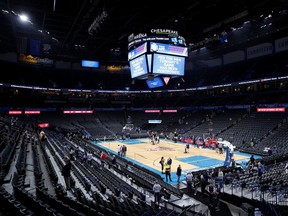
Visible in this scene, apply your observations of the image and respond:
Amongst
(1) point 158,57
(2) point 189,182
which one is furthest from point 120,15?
(2) point 189,182

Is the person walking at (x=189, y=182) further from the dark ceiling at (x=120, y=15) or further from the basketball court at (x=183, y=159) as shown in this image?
the dark ceiling at (x=120, y=15)

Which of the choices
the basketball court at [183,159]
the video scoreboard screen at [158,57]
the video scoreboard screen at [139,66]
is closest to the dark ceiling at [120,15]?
the video scoreboard screen at [158,57]

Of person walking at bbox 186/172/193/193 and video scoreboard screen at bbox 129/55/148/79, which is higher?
video scoreboard screen at bbox 129/55/148/79

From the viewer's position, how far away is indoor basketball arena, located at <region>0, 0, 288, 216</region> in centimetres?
1038

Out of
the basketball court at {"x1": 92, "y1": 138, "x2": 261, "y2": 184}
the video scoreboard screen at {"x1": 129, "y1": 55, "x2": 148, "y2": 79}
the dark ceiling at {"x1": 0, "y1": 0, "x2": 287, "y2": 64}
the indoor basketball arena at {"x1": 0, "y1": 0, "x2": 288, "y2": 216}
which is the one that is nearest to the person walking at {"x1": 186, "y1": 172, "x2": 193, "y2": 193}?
the indoor basketball arena at {"x1": 0, "y1": 0, "x2": 288, "y2": 216}

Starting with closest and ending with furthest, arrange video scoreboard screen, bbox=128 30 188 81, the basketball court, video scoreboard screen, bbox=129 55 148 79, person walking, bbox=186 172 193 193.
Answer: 1. person walking, bbox=186 172 193 193
2. video scoreboard screen, bbox=128 30 188 81
3. video scoreboard screen, bbox=129 55 148 79
4. the basketball court

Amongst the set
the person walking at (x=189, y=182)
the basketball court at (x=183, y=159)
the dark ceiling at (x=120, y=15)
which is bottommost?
the basketball court at (x=183, y=159)

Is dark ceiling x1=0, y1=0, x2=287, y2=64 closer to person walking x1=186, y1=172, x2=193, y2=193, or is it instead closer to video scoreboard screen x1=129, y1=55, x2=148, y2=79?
video scoreboard screen x1=129, y1=55, x2=148, y2=79

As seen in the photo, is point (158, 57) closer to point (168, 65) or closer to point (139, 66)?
point (168, 65)

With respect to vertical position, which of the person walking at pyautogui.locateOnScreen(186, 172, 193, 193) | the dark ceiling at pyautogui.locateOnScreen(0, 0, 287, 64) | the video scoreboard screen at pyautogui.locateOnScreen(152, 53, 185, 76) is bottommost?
the person walking at pyautogui.locateOnScreen(186, 172, 193, 193)

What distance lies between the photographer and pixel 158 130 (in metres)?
49.9

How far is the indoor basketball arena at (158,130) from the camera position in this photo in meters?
10.4

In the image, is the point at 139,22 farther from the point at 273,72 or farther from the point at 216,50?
the point at 273,72

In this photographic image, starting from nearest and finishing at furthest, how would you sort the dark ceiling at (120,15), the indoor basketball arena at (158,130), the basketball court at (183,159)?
the indoor basketball arena at (158,130) < the dark ceiling at (120,15) < the basketball court at (183,159)
